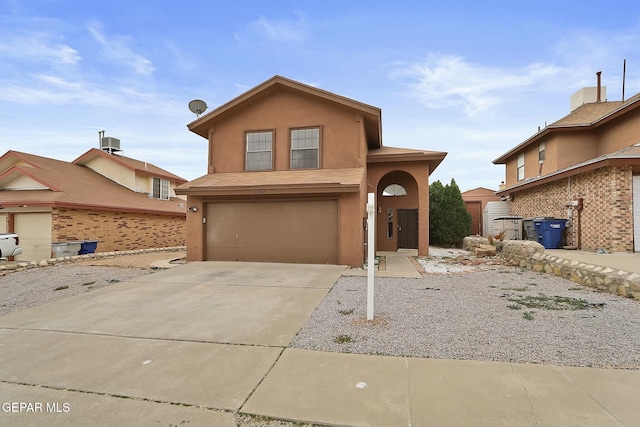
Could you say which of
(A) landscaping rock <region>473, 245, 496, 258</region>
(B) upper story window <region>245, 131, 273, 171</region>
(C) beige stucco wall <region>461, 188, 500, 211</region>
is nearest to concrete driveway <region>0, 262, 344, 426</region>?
(B) upper story window <region>245, 131, 273, 171</region>

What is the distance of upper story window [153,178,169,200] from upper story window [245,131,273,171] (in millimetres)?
12135

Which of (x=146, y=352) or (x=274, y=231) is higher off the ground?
(x=274, y=231)

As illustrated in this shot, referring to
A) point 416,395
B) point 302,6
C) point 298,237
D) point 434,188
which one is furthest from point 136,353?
point 434,188

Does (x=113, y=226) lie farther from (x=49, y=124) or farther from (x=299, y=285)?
(x=299, y=285)

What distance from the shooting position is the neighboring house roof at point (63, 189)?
47.3 feet

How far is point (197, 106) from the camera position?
13570mm

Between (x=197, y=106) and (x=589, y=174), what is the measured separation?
52.4ft

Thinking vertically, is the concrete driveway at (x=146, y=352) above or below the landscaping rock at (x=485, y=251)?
below

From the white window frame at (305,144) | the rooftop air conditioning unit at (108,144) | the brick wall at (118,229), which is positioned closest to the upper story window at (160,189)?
the brick wall at (118,229)

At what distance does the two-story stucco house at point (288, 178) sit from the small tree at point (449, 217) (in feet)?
15.0

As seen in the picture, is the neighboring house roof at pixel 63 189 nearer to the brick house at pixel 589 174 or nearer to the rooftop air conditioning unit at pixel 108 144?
the rooftop air conditioning unit at pixel 108 144

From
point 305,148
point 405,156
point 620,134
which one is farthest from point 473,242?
point 305,148

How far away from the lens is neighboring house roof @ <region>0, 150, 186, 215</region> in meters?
14.4

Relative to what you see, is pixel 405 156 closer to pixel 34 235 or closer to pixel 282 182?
pixel 282 182
